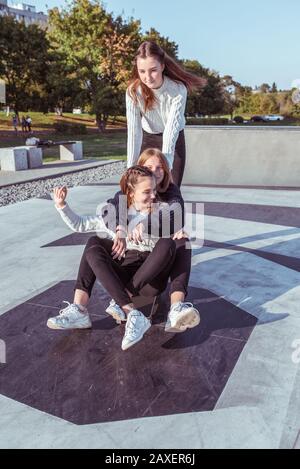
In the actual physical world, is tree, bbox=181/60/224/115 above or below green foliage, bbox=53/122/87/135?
above

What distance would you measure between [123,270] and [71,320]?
1.48 feet

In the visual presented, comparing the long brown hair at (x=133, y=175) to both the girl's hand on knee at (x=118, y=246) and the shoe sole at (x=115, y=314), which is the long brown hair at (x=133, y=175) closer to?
the girl's hand on knee at (x=118, y=246)

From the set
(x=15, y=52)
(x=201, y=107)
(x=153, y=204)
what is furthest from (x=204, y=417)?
(x=201, y=107)

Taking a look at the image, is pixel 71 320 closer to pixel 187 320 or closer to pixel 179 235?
pixel 187 320

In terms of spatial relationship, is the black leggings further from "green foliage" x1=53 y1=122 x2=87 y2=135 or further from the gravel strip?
"green foliage" x1=53 y1=122 x2=87 y2=135

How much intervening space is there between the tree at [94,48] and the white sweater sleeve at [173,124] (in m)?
28.0

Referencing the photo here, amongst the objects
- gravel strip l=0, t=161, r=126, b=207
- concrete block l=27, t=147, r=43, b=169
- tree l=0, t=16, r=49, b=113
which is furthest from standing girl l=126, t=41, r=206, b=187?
tree l=0, t=16, r=49, b=113

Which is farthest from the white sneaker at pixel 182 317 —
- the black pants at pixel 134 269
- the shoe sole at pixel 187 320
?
the black pants at pixel 134 269

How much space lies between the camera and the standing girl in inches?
118

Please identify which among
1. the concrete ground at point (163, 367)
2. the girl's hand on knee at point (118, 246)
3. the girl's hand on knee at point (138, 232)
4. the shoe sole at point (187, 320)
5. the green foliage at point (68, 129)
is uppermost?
the green foliage at point (68, 129)

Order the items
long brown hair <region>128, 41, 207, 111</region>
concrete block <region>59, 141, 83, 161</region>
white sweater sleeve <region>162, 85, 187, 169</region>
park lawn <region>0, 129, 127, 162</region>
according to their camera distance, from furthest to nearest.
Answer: park lawn <region>0, 129, 127, 162</region> < concrete block <region>59, 141, 83, 161</region> < white sweater sleeve <region>162, 85, 187, 169</region> < long brown hair <region>128, 41, 207, 111</region>

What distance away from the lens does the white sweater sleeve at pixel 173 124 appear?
3.21 m

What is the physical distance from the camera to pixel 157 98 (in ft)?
10.5

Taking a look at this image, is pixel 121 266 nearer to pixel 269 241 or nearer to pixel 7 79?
pixel 269 241
